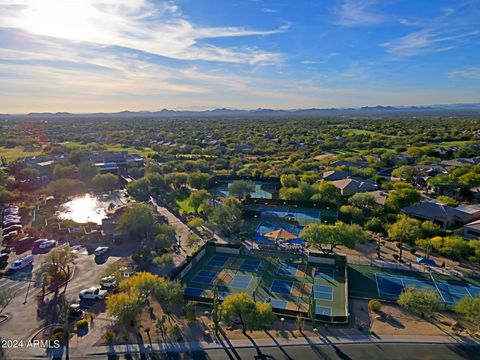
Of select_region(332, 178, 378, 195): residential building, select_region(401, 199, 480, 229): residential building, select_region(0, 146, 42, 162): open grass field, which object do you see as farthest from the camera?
select_region(0, 146, 42, 162): open grass field

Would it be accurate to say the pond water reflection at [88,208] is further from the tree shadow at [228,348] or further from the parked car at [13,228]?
the tree shadow at [228,348]

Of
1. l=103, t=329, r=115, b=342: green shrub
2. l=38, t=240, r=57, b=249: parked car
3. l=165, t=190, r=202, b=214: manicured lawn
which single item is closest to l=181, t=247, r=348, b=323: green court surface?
l=103, t=329, r=115, b=342: green shrub

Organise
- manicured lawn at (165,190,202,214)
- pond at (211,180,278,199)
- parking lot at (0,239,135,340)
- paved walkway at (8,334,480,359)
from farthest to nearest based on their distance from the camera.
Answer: pond at (211,180,278,199) < manicured lawn at (165,190,202,214) < parking lot at (0,239,135,340) < paved walkway at (8,334,480,359)

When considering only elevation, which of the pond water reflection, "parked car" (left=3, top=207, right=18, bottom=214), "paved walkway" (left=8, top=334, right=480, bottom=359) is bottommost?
the pond water reflection

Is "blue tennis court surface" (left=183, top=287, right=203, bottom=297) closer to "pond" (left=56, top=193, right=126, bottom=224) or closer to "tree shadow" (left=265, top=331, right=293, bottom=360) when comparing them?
"tree shadow" (left=265, top=331, right=293, bottom=360)

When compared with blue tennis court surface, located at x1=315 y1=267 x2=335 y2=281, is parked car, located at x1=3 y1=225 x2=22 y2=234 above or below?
above

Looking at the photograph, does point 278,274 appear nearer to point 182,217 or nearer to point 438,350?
point 438,350

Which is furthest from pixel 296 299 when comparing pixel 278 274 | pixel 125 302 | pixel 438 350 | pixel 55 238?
pixel 55 238

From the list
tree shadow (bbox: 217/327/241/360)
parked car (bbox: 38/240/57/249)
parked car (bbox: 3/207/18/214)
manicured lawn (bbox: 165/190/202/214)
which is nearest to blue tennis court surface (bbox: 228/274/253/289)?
tree shadow (bbox: 217/327/241/360)

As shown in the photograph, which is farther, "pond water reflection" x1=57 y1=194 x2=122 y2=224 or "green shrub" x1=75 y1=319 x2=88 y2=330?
"pond water reflection" x1=57 y1=194 x2=122 y2=224
